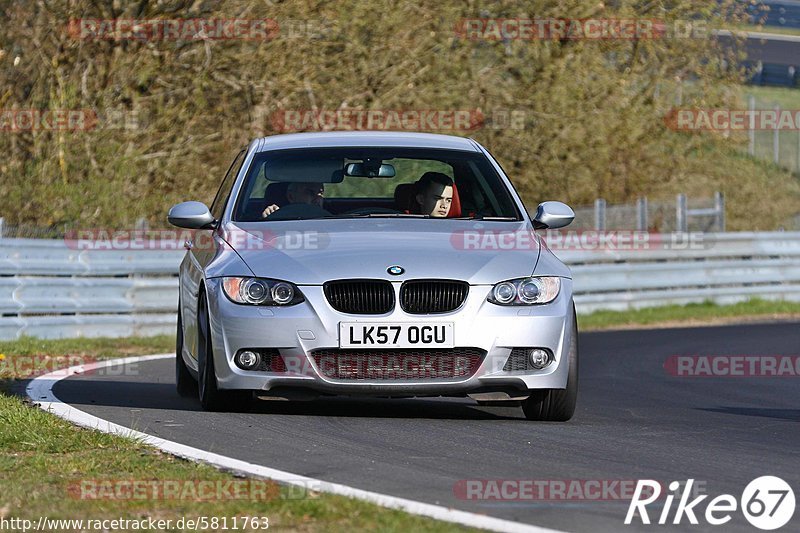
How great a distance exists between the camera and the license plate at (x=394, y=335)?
7.96 meters

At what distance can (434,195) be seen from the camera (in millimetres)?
9398

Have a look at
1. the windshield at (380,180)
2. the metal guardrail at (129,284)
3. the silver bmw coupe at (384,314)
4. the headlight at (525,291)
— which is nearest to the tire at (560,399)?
the silver bmw coupe at (384,314)

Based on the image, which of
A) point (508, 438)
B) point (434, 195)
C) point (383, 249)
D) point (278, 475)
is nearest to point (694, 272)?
point (434, 195)

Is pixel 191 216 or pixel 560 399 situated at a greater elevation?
pixel 191 216

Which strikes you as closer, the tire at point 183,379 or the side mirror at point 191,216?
the side mirror at point 191,216

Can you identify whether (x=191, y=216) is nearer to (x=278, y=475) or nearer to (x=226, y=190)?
(x=226, y=190)

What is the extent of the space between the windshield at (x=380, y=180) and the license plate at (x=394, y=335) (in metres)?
1.24

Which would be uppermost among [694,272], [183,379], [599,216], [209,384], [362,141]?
[362,141]

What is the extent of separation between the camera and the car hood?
317 inches

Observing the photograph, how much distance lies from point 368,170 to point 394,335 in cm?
172

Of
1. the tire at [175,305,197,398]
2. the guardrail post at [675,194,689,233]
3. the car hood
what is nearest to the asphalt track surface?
the tire at [175,305,197,398]

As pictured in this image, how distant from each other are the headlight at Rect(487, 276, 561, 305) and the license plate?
1.03 feet

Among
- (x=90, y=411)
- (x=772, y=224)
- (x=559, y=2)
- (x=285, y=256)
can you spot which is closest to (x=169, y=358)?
(x=90, y=411)

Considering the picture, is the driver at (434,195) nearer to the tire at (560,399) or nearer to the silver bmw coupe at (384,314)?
the silver bmw coupe at (384,314)
